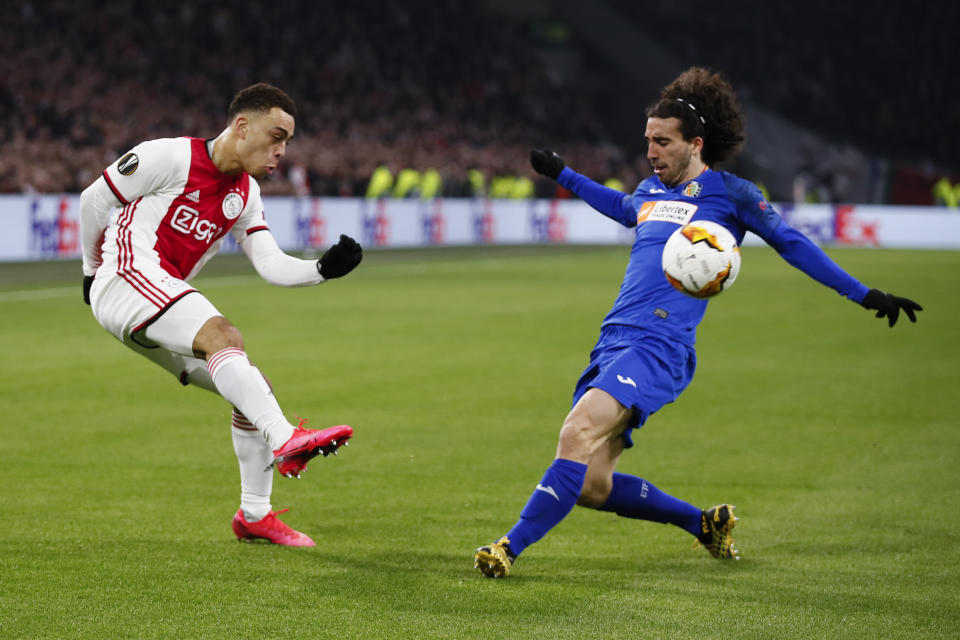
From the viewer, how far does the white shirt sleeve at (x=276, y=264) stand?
5.51m

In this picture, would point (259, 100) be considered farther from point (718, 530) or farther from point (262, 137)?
point (718, 530)

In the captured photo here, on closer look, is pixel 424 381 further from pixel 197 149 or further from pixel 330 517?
pixel 197 149

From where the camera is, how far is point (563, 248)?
33312 mm

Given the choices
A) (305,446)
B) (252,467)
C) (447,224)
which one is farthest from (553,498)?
(447,224)

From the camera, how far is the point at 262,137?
5.34 m

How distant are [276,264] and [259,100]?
0.74 m

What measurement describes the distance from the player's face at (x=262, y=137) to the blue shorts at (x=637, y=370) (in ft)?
5.29

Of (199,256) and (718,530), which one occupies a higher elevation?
(199,256)

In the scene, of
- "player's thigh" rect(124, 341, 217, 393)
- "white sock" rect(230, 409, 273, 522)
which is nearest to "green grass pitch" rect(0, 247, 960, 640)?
"white sock" rect(230, 409, 273, 522)

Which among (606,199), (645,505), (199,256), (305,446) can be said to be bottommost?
(645,505)

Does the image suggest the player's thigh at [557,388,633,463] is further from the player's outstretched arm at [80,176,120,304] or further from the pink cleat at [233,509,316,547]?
the player's outstretched arm at [80,176,120,304]

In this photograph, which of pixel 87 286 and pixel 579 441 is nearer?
pixel 579 441

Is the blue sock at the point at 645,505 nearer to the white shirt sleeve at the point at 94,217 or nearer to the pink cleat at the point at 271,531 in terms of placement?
the pink cleat at the point at 271,531

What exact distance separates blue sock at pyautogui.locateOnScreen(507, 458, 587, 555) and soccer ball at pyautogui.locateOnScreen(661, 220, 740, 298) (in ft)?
2.74
